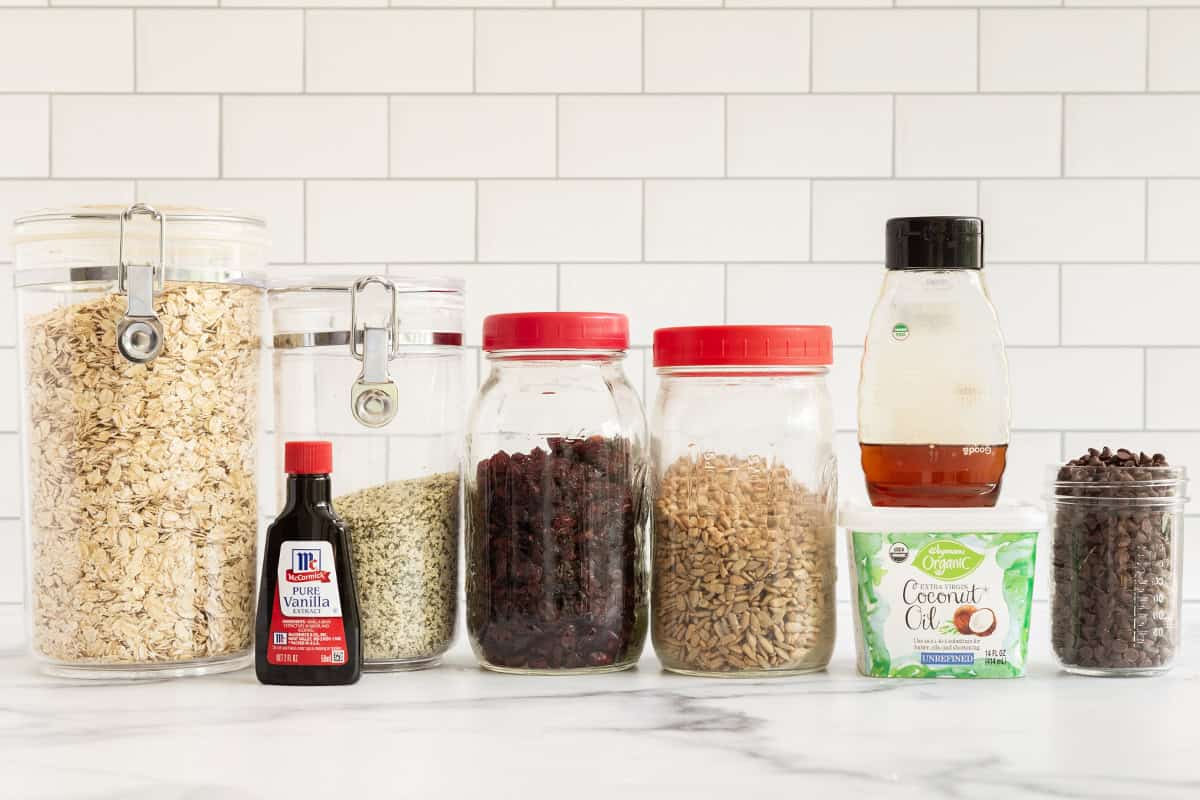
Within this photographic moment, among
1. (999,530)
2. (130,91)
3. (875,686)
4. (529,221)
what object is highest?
(130,91)

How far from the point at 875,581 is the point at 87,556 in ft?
1.90

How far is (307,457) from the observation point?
2.88 ft

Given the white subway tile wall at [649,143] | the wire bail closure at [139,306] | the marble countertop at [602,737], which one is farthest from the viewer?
the white subway tile wall at [649,143]

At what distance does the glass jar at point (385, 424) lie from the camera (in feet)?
3.00

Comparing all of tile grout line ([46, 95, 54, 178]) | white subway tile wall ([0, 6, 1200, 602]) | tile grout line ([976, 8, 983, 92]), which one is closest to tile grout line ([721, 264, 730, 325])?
white subway tile wall ([0, 6, 1200, 602])

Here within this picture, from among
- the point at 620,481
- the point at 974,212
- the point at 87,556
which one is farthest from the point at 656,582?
the point at 974,212

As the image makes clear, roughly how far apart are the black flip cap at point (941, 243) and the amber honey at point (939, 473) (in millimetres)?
143

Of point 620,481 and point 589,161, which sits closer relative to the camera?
point 620,481

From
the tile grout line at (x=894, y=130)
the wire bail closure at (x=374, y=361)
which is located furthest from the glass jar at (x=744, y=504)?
the tile grout line at (x=894, y=130)

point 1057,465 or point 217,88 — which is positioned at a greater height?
point 217,88

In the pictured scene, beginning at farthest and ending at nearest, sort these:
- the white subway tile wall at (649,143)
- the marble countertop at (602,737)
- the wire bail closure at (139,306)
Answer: the white subway tile wall at (649,143) → the wire bail closure at (139,306) → the marble countertop at (602,737)

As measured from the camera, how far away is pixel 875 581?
0.90 m

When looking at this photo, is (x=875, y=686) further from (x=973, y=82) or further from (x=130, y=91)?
(x=130, y=91)

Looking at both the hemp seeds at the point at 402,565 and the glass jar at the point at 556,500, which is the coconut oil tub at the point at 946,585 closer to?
the glass jar at the point at 556,500
